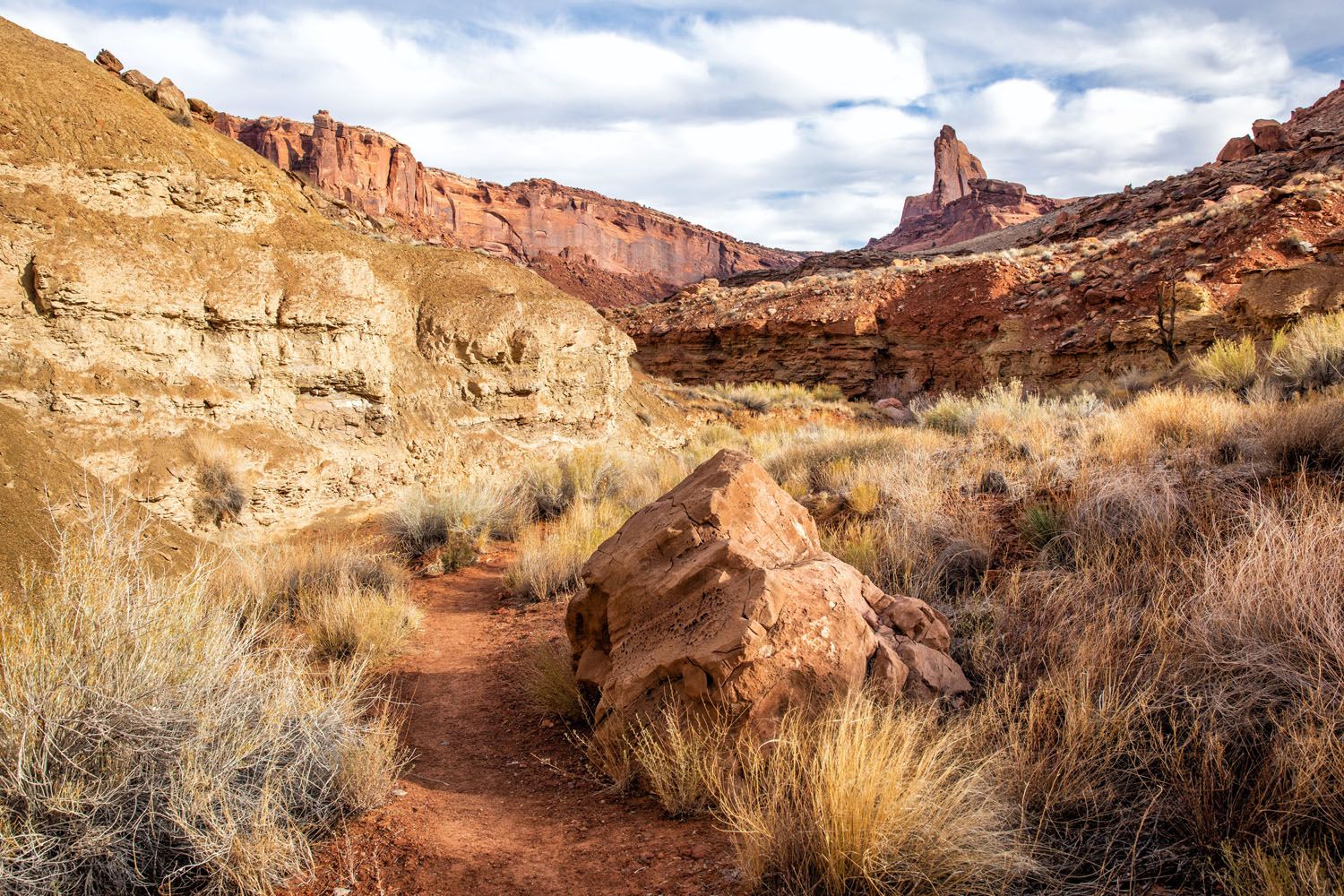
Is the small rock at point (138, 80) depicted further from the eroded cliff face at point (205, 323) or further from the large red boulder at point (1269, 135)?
the large red boulder at point (1269, 135)

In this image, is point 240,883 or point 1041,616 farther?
point 1041,616

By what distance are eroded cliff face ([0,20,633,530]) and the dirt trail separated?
13.9ft

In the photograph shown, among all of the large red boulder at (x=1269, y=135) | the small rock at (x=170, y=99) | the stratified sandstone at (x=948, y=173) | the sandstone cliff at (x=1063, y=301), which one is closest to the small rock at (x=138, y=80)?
the small rock at (x=170, y=99)

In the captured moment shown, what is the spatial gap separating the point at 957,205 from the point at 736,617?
9736cm

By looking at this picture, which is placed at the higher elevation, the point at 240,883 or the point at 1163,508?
the point at 1163,508

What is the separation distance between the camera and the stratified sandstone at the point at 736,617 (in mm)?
3139

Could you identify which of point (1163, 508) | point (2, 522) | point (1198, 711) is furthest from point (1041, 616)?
point (2, 522)

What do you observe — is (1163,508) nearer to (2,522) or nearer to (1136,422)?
(1136,422)

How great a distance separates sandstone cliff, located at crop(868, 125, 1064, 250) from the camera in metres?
79.3

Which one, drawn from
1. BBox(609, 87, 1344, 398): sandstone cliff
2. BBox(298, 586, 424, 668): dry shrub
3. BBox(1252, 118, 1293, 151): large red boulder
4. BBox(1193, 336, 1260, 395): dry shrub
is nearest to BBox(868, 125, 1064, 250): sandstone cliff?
BBox(1252, 118, 1293, 151): large red boulder

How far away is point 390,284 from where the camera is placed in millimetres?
9695

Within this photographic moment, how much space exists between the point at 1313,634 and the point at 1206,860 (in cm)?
130

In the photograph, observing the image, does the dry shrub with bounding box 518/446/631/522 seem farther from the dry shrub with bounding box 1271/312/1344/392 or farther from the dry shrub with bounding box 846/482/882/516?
the dry shrub with bounding box 1271/312/1344/392

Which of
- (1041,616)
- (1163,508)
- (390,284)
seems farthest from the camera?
(390,284)
